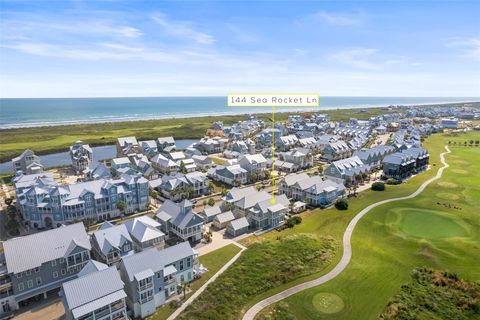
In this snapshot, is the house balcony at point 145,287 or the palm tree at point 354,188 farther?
the palm tree at point 354,188

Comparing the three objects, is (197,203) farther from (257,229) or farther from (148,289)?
(148,289)

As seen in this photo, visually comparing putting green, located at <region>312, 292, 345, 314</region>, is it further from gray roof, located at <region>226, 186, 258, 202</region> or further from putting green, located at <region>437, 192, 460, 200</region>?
putting green, located at <region>437, 192, 460, 200</region>

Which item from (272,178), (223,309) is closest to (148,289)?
(223,309)

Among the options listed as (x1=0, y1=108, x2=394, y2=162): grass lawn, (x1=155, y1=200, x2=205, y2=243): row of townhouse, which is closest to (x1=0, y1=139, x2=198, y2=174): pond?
(x1=0, y1=108, x2=394, y2=162): grass lawn

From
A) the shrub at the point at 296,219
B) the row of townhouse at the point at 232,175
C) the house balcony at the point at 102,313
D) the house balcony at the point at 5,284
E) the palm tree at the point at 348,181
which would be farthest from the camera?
the palm tree at the point at 348,181

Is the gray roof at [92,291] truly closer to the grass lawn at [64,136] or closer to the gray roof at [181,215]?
the gray roof at [181,215]

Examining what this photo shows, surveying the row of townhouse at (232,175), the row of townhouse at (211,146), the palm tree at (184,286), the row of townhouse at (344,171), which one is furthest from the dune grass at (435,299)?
the row of townhouse at (211,146)
